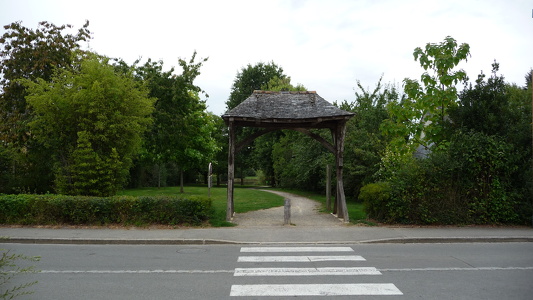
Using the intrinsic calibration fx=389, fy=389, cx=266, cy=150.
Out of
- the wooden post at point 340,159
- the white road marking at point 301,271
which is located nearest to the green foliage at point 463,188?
the wooden post at point 340,159

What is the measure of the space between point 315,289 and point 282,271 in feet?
4.46

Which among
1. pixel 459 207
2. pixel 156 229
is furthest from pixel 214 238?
pixel 459 207

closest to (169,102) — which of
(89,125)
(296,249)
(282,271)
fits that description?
(89,125)

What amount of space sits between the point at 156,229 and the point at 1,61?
1712 centimetres

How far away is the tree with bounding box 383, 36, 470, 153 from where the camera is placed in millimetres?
15695

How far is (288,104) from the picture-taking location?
15.1m

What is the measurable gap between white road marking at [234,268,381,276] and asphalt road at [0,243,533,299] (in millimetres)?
19

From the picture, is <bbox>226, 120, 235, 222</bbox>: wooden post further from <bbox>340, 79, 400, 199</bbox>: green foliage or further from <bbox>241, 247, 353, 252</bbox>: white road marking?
<bbox>340, 79, 400, 199</bbox>: green foliage

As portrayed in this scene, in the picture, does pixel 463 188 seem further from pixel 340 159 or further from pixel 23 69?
pixel 23 69

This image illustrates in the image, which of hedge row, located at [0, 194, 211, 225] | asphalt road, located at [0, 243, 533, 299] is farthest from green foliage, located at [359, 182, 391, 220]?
hedge row, located at [0, 194, 211, 225]

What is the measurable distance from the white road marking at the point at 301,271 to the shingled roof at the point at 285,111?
6733mm

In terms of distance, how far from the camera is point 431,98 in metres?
16.0

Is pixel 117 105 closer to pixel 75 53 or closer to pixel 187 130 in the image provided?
pixel 75 53

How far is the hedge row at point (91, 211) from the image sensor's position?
1249 centimetres
